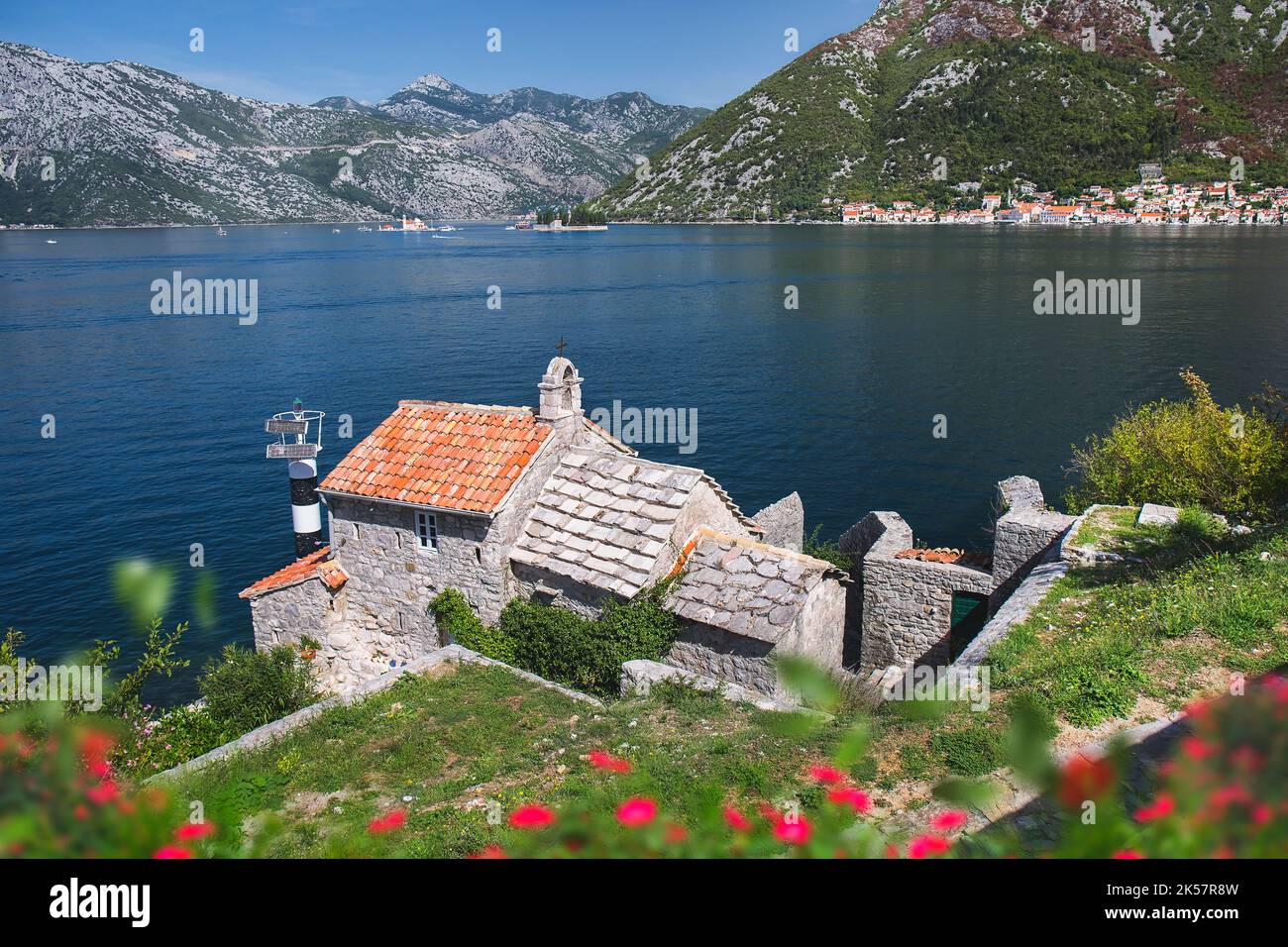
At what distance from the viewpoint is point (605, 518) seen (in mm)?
18766

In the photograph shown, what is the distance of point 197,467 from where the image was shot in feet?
137

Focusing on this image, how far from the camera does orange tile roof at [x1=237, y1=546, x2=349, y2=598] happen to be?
20.6 meters

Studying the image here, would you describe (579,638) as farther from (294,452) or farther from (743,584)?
(294,452)

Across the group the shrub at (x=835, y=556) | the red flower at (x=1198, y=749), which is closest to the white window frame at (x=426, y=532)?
the shrub at (x=835, y=556)

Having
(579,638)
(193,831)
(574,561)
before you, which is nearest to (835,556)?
(574,561)

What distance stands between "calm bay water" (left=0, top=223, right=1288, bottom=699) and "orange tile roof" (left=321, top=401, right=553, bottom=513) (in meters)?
10.9

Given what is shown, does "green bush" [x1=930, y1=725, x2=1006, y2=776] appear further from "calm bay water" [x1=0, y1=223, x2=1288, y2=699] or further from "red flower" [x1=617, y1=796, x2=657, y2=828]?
"calm bay water" [x1=0, y1=223, x2=1288, y2=699]

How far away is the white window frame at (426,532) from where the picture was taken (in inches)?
767

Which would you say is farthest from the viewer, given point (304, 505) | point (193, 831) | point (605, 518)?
point (304, 505)

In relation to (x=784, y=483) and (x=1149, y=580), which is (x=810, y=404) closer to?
(x=784, y=483)

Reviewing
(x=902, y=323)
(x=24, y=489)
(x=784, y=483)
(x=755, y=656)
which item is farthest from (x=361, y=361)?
(x=755, y=656)

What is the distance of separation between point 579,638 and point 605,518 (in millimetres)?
2805

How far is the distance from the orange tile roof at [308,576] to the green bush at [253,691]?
88.5 inches
